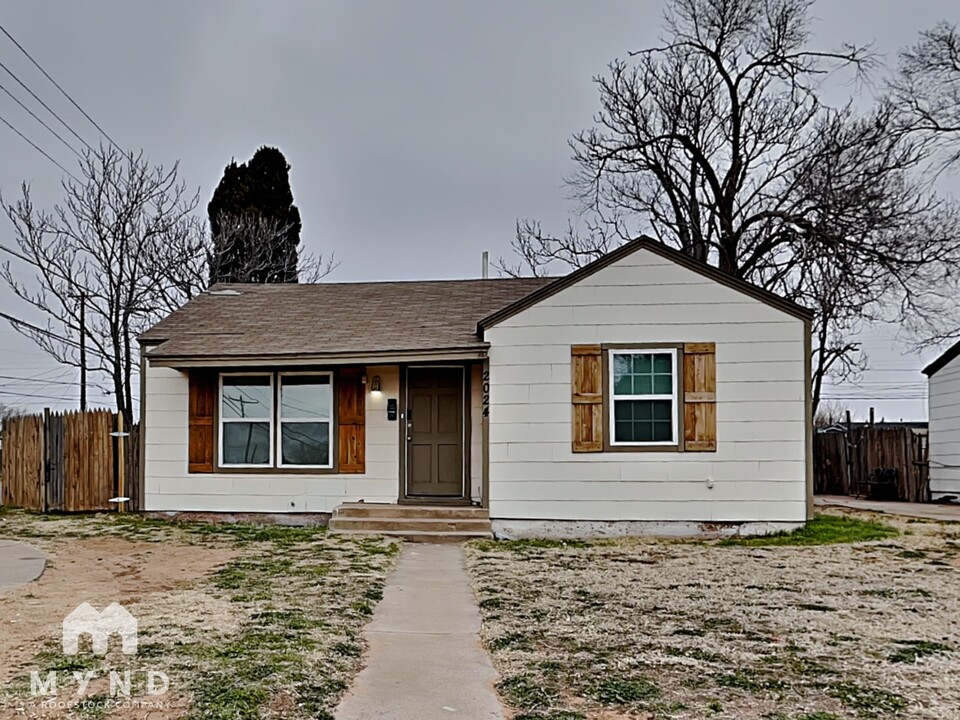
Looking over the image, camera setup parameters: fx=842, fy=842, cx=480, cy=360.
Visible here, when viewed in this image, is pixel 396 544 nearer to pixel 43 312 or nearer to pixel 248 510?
pixel 248 510

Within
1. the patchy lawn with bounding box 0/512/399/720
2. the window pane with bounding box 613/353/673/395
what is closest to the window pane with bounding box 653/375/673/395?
the window pane with bounding box 613/353/673/395

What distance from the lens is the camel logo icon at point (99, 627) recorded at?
187 inches

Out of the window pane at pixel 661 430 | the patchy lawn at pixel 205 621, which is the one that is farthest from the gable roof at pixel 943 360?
the patchy lawn at pixel 205 621

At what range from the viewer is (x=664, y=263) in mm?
10719

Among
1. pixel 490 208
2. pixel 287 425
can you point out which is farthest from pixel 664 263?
pixel 490 208

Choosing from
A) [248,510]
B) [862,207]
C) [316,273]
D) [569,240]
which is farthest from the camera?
[316,273]

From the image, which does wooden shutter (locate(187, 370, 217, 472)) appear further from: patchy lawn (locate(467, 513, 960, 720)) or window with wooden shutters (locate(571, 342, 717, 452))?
window with wooden shutters (locate(571, 342, 717, 452))

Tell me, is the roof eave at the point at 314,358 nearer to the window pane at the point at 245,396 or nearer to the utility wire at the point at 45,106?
the window pane at the point at 245,396

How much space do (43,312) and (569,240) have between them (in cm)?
1365

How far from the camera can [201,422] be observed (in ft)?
39.3

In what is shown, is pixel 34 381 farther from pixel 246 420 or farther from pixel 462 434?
pixel 462 434

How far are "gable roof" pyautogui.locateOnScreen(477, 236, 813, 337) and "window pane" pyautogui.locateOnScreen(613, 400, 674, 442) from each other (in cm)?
166

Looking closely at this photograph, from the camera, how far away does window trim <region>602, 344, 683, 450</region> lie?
10.5 m

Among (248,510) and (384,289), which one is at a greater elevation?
(384,289)
